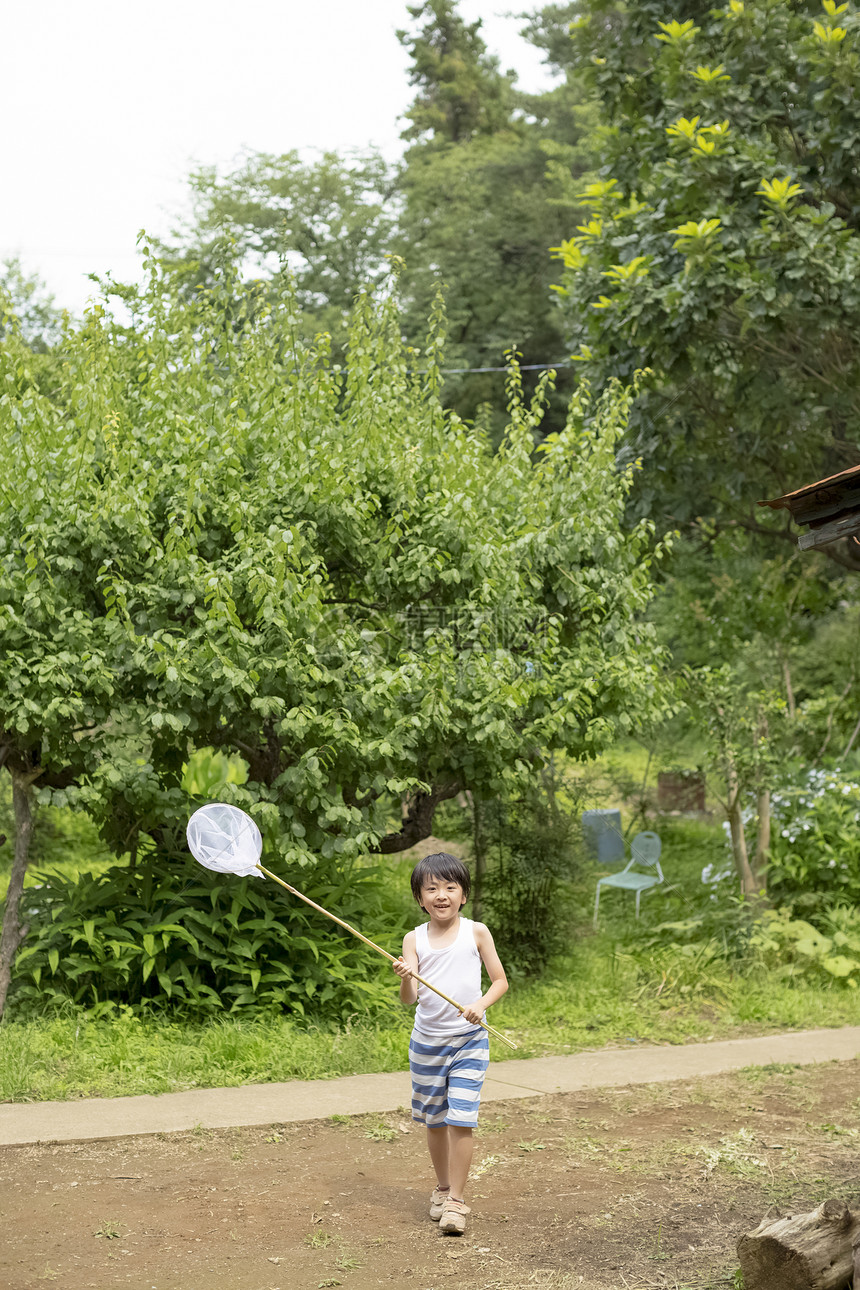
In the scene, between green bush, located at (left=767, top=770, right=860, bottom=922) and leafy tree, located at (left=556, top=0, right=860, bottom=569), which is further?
green bush, located at (left=767, top=770, right=860, bottom=922)

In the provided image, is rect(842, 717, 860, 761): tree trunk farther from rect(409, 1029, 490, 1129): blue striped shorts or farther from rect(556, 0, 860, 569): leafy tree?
rect(409, 1029, 490, 1129): blue striped shorts

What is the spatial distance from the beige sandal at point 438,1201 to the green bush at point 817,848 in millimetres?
5733

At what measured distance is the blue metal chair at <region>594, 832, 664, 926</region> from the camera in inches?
423

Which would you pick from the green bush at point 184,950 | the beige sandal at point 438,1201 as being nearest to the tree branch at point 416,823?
the green bush at point 184,950

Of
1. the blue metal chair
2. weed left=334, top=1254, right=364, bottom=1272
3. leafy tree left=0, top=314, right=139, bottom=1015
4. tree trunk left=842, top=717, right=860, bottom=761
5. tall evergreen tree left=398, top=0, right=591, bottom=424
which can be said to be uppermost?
tall evergreen tree left=398, top=0, right=591, bottom=424

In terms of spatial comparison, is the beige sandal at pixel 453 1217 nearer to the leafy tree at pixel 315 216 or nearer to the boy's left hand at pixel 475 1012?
the boy's left hand at pixel 475 1012

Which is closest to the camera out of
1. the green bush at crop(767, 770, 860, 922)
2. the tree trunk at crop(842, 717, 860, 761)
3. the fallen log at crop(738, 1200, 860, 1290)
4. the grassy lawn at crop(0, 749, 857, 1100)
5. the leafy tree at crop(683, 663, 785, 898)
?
the fallen log at crop(738, 1200, 860, 1290)

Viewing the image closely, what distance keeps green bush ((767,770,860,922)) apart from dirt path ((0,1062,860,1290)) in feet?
11.5

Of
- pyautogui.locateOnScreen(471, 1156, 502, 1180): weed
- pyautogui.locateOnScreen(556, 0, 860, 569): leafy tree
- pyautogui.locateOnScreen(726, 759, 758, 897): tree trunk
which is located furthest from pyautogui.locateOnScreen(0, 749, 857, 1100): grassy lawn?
pyautogui.locateOnScreen(556, 0, 860, 569): leafy tree

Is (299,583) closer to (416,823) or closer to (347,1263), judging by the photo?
(416,823)

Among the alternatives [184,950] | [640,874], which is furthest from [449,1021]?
[640,874]

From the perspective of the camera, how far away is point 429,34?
35.2 m

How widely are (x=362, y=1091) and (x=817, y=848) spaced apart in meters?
5.04

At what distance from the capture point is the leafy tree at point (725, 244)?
9.34 meters
